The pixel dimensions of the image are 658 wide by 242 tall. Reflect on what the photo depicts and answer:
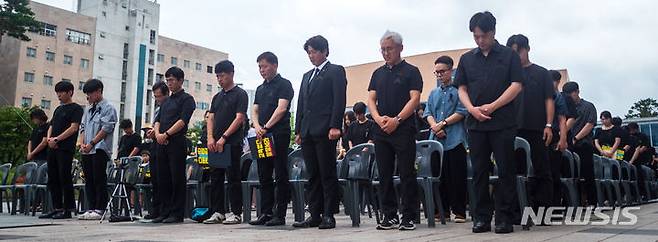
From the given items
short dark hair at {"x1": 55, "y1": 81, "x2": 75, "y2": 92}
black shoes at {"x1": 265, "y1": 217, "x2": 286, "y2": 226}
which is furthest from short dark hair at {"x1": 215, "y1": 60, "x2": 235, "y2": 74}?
short dark hair at {"x1": 55, "y1": 81, "x2": 75, "y2": 92}

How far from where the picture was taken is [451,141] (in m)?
5.82

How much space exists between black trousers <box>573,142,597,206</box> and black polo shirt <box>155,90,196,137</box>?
4552mm

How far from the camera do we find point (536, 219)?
16.7ft

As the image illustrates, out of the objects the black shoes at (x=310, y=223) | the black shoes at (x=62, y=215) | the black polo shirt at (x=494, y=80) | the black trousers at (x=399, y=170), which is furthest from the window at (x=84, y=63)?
the black polo shirt at (x=494, y=80)

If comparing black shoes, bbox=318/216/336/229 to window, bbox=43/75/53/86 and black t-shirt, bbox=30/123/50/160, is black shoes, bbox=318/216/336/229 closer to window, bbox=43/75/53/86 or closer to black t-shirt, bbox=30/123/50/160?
black t-shirt, bbox=30/123/50/160

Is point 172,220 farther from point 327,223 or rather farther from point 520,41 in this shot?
point 520,41

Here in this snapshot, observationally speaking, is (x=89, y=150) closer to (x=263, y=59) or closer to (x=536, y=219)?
(x=263, y=59)

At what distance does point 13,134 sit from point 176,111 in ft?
118

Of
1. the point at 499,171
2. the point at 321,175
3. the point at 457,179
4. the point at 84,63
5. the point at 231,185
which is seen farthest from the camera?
the point at 84,63

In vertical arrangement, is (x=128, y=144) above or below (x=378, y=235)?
above

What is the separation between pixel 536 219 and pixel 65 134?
534 centimetres

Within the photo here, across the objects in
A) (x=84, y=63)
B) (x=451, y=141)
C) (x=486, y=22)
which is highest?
(x=84, y=63)

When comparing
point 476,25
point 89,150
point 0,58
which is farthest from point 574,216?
point 0,58

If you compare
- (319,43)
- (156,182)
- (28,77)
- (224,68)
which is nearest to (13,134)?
(28,77)
